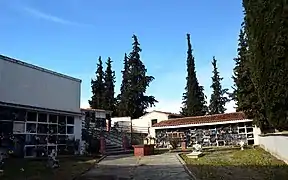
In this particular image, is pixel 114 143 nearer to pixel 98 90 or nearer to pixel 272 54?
pixel 272 54

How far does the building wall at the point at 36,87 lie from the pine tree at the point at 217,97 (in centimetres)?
3729

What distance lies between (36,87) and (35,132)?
2759mm

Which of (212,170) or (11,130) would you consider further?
(11,130)

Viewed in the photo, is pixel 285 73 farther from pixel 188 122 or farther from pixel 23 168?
pixel 188 122

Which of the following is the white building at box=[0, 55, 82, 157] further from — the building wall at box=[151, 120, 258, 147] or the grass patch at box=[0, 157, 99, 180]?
the building wall at box=[151, 120, 258, 147]

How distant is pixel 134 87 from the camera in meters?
57.0

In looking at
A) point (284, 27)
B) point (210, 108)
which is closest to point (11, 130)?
point (284, 27)

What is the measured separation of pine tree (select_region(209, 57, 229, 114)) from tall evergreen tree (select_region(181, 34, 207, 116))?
4.76 m

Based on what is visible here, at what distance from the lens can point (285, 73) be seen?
12844mm

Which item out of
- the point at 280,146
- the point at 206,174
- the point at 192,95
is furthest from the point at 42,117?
the point at 192,95

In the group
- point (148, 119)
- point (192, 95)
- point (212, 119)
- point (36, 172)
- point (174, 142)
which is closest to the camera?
point (36, 172)

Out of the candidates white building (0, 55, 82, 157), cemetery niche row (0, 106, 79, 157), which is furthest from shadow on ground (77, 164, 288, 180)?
white building (0, 55, 82, 157)

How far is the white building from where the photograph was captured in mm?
19641

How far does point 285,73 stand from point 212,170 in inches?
194
